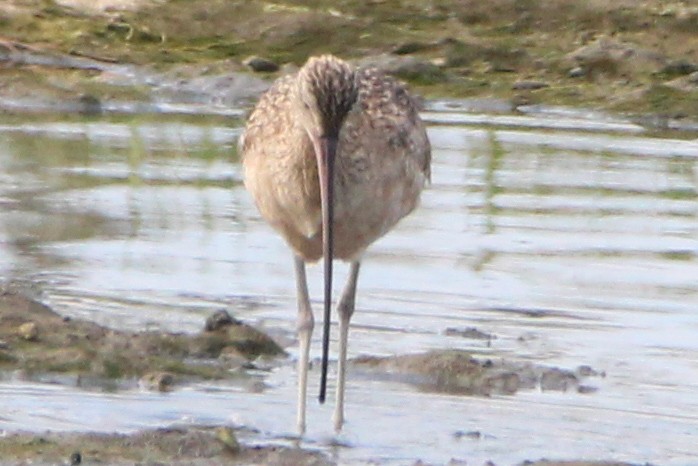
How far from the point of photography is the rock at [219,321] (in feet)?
28.7

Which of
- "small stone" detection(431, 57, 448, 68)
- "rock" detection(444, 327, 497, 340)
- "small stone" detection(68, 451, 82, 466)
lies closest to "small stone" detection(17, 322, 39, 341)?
"small stone" detection(68, 451, 82, 466)

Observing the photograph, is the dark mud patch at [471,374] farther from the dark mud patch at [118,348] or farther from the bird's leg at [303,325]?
the dark mud patch at [118,348]

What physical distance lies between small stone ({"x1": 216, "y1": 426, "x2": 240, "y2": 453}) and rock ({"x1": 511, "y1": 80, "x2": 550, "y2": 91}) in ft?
34.7

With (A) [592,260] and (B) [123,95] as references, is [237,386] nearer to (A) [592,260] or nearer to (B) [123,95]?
(A) [592,260]

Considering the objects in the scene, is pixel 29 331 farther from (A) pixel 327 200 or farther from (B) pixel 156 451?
(B) pixel 156 451

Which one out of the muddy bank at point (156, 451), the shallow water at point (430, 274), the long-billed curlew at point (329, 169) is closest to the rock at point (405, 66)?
the shallow water at point (430, 274)

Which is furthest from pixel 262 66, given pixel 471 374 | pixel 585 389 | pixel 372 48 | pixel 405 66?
pixel 585 389

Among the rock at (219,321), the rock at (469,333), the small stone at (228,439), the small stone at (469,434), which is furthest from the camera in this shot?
the rock at (469,333)

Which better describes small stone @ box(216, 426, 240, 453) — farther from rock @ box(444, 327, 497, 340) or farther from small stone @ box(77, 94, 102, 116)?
small stone @ box(77, 94, 102, 116)

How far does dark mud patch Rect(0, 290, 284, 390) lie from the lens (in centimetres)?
813

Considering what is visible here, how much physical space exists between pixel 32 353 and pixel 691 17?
1163 centimetres

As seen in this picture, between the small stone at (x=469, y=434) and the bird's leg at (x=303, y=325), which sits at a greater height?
the bird's leg at (x=303, y=325)

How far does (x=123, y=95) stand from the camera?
16.8 meters

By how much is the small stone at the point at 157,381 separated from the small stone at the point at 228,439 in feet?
3.25
